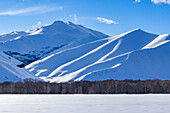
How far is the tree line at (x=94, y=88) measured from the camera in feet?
336

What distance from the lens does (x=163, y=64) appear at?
618 ft

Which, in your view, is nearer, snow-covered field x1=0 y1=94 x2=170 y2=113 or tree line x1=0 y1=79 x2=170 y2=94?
snow-covered field x1=0 y1=94 x2=170 y2=113

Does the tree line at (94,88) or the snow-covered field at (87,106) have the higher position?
the tree line at (94,88)

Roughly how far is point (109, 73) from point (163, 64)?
3461 centimetres

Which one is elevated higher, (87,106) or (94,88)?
(94,88)

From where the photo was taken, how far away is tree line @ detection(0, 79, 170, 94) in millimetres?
102562

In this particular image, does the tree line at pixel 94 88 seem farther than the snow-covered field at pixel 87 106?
Yes

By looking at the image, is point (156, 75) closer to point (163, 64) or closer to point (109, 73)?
point (163, 64)

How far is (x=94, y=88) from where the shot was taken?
10575 centimetres

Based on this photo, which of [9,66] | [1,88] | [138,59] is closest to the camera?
[1,88]

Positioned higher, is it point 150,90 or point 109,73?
point 109,73

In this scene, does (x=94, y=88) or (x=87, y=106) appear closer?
(x=87, y=106)

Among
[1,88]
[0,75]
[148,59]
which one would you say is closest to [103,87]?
[1,88]

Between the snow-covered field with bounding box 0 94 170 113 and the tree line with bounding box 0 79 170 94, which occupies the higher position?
the tree line with bounding box 0 79 170 94
